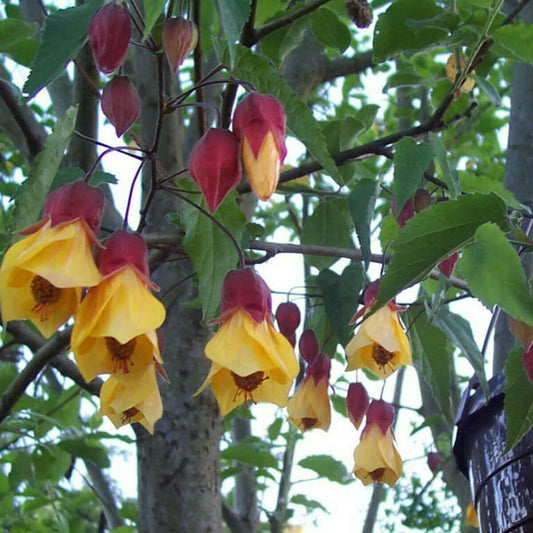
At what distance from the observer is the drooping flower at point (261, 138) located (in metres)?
0.88

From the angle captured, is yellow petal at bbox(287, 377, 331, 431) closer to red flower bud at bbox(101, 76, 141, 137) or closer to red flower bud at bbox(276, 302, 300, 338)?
red flower bud at bbox(276, 302, 300, 338)

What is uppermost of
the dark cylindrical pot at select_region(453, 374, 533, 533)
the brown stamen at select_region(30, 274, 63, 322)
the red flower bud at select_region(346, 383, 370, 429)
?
the red flower bud at select_region(346, 383, 370, 429)

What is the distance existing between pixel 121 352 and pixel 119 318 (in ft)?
0.23

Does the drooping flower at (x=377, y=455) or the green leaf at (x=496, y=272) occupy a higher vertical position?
the drooping flower at (x=377, y=455)

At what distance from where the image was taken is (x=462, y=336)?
3.68 ft

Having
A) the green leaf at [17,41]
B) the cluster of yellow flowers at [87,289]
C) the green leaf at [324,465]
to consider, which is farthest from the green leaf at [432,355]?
the green leaf at [324,465]

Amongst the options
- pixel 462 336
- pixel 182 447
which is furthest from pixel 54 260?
pixel 182 447

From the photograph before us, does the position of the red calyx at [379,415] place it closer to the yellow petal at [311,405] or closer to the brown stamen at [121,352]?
the yellow petal at [311,405]

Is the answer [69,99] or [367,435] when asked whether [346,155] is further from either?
[69,99]

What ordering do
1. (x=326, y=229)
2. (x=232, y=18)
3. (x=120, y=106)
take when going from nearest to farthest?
(x=232, y=18) → (x=120, y=106) → (x=326, y=229)

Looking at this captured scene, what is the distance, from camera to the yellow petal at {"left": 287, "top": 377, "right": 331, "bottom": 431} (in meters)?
1.35

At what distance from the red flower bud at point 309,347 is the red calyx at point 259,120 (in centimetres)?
50

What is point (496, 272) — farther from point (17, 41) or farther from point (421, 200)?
point (17, 41)

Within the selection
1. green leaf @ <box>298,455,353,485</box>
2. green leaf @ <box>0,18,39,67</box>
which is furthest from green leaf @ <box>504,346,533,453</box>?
green leaf @ <box>298,455,353,485</box>
